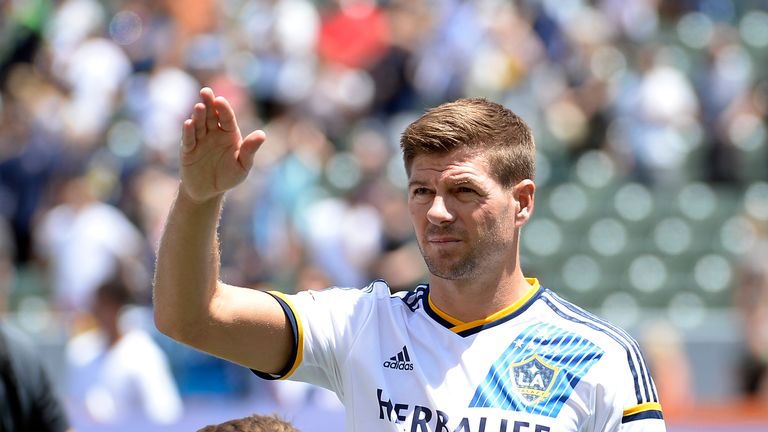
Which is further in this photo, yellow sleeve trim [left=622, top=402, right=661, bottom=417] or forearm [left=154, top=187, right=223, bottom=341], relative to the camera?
yellow sleeve trim [left=622, top=402, right=661, bottom=417]

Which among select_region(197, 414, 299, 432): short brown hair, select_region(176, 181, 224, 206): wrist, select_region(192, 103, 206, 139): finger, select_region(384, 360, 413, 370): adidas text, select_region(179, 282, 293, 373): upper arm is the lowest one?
select_region(384, 360, 413, 370): adidas text

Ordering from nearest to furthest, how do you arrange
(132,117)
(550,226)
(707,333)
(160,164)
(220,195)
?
(220,195)
(160,164)
(707,333)
(132,117)
(550,226)

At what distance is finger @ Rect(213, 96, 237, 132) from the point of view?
9.81 feet

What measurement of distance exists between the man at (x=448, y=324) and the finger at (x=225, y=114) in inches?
4.3

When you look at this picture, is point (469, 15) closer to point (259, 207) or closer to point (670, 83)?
point (670, 83)

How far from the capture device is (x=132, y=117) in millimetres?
12445

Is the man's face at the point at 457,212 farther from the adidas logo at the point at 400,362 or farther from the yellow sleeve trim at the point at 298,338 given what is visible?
the yellow sleeve trim at the point at 298,338

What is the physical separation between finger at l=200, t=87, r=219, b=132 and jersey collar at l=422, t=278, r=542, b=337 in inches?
33.0

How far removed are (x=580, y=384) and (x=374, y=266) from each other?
21.6 ft

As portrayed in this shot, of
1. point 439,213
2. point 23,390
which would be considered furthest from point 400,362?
point 23,390

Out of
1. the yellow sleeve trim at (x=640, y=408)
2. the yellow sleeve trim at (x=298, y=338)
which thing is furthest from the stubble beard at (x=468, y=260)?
the yellow sleeve trim at (x=640, y=408)

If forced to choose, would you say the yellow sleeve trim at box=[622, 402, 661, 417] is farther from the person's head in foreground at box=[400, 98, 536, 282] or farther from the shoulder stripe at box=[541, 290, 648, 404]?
the person's head in foreground at box=[400, 98, 536, 282]

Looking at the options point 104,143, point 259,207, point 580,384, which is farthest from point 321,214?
point 580,384

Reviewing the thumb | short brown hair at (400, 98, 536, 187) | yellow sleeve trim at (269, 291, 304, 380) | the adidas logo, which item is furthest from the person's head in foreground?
the thumb
